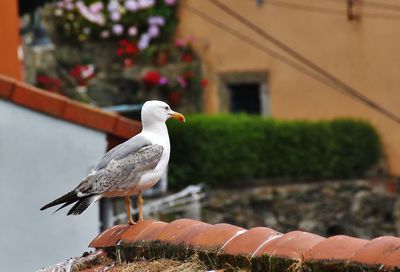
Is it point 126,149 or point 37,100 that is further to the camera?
point 37,100

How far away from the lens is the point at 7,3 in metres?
12.4

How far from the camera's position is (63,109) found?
Answer: 10070 mm

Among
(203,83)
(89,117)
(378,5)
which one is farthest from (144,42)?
(89,117)

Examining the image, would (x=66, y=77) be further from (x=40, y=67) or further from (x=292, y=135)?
(x=292, y=135)

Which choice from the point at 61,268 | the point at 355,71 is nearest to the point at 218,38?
the point at 355,71

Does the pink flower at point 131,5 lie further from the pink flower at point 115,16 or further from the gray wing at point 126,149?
the gray wing at point 126,149

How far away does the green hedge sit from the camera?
17578 mm

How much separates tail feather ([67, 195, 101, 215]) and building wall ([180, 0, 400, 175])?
40.6 ft

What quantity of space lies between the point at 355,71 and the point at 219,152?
2514 millimetres

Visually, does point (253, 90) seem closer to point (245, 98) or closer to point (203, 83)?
point (245, 98)

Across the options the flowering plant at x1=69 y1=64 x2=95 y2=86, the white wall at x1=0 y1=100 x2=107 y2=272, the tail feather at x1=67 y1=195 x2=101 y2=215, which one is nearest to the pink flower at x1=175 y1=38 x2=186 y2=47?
the flowering plant at x1=69 y1=64 x2=95 y2=86

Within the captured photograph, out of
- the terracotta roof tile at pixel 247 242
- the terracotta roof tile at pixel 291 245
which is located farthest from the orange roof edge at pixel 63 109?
the terracotta roof tile at pixel 291 245

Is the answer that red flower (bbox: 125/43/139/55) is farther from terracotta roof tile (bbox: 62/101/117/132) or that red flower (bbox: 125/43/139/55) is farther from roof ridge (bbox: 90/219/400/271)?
roof ridge (bbox: 90/219/400/271)

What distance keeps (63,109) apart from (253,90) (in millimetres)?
10953
